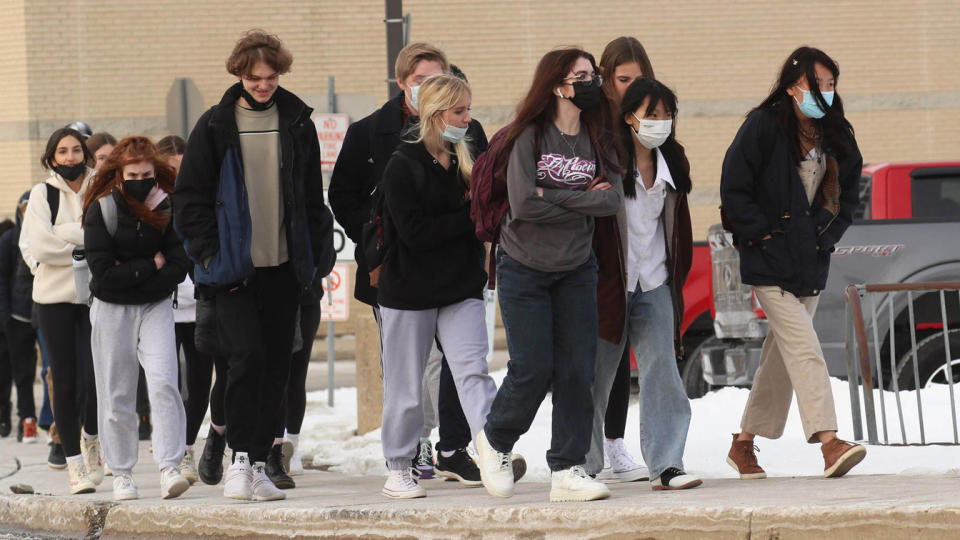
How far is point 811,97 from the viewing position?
22.1 ft

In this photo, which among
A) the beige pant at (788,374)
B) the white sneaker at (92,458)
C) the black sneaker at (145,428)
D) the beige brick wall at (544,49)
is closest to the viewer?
the beige pant at (788,374)

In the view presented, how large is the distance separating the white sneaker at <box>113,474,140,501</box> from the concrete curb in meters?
0.17

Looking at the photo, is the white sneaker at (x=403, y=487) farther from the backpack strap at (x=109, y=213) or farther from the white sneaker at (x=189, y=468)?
the backpack strap at (x=109, y=213)

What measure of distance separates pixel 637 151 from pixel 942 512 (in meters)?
2.07

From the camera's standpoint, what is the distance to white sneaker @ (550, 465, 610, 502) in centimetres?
611

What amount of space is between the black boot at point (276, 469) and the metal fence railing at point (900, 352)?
306cm

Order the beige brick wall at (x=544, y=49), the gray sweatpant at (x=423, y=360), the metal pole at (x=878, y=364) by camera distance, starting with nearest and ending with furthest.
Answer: the gray sweatpant at (x=423, y=360) < the metal pole at (x=878, y=364) < the beige brick wall at (x=544, y=49)

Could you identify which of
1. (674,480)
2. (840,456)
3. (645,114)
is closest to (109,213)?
(645,114)

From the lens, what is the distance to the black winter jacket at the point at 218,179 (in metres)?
6.74

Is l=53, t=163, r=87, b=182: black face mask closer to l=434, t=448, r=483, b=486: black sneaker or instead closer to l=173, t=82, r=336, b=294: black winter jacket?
l=173, t=82, r=336, b=294: black winter jacket

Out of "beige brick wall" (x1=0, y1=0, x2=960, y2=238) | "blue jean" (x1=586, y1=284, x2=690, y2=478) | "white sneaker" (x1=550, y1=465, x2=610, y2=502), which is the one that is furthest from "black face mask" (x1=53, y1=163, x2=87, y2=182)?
"beige brick wall" (x1=0, y1=0, x2=960, y2=238)

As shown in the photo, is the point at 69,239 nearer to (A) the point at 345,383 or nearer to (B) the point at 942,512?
(B) the point at 942,512

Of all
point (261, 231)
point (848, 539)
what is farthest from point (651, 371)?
point (261, 231)

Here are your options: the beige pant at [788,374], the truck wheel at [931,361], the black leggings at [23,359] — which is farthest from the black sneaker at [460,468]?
the black leggings at [23,359]
